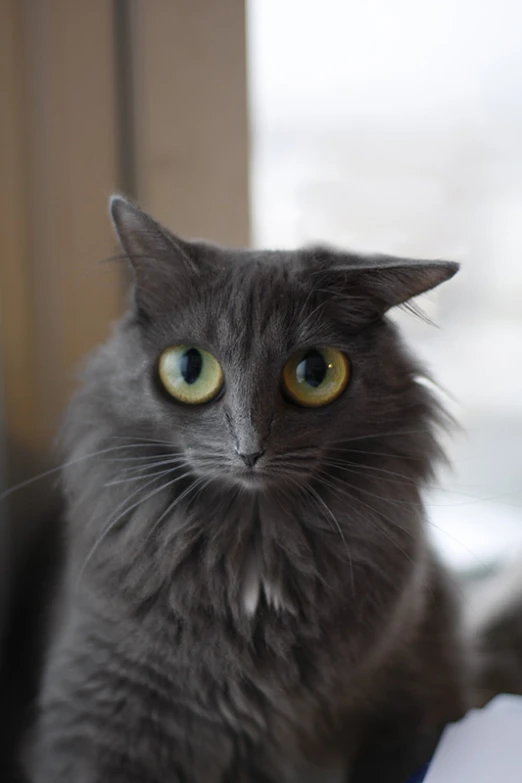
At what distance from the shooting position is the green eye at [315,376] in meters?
0.98

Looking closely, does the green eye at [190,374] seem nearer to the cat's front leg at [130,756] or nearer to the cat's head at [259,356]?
the cat's head at [259,356]

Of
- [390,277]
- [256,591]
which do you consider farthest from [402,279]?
[256,591]

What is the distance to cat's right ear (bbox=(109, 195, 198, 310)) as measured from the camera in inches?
38.2

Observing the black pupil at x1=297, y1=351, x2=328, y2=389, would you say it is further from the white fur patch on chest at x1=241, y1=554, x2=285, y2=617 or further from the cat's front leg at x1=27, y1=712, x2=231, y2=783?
the cat's front leg at x1=27, y1=712, x2=231, y2=783

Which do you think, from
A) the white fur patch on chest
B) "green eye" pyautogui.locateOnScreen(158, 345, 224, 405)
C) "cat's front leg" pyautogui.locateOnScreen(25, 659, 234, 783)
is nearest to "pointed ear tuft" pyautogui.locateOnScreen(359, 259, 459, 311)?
"green eye" pyautogui.locateOnScreen(158, 345, 224, 405)

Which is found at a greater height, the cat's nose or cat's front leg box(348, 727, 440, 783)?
the cat's nose

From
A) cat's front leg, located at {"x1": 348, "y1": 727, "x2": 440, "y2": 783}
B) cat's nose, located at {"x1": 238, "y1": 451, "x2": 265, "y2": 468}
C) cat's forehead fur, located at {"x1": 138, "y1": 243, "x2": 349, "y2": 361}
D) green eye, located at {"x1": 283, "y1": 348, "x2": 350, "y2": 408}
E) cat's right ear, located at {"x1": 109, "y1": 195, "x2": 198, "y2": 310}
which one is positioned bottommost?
cat's front leg, located at {"x1": 348, "y1": 727, "x2": 440, "y2": 783}

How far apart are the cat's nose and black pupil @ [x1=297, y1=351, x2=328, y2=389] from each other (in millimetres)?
122

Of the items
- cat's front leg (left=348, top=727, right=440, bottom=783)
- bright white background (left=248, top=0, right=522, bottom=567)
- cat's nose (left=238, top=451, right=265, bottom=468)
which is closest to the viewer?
cat's nose (left=238, top=451, right=265, bottom=468)

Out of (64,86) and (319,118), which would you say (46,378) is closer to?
(64,86)

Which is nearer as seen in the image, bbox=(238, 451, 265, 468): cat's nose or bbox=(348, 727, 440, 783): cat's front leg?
bbox=(238, 451, 265, 468): cat's nose

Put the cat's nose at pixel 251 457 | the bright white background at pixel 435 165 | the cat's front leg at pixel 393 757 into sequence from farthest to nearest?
the bright white background at pixel 435 165 < the cat's front leg at pixel 393 757 < the cat's nose at pixel 251 457

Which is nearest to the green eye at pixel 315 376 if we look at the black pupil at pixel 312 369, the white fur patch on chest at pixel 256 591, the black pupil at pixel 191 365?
the black pupil at pixel 312 369

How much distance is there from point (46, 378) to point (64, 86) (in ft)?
1.78
